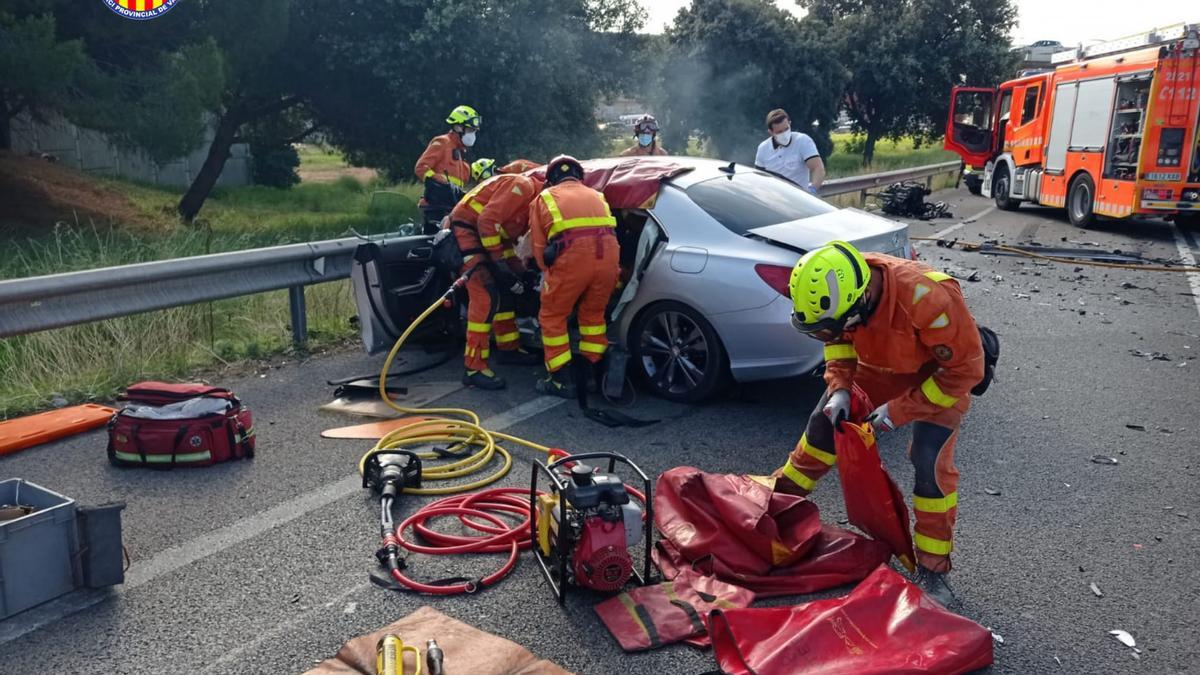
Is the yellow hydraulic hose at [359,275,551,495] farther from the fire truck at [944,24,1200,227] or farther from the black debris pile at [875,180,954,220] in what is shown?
the black debris pile at [875,180,954,220]

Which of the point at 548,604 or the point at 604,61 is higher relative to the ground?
the point at 604,61

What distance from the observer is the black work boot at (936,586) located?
368 centimetres

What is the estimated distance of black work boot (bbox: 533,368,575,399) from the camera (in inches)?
→ 249

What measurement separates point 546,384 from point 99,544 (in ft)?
10.5

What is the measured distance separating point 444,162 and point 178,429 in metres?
6.22

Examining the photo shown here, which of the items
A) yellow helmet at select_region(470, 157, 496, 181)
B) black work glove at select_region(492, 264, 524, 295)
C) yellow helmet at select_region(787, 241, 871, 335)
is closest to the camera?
yellow helmet at select_region(787, 241, 871, 335)

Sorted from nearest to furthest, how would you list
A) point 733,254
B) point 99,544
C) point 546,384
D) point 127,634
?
point 127,634
point 99,544
point 733,254
point 546,384

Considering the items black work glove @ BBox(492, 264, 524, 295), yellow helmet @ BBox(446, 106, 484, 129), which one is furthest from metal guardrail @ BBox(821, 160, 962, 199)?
black work glove @ BBox(492, 264, 524, 295)

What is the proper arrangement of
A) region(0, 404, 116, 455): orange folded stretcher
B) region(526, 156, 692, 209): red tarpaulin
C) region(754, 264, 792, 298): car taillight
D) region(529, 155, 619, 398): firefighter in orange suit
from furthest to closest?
1. region(526, 156, 692, 209): red tarpaulin
2. region(529, 155, 619, 398): firefighter in orange suit
3. region(754, 264, 792, 298): car taillight
4. region(0, 404, 116, 455): orange folded stretcher

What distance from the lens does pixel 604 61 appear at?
74.4 ft

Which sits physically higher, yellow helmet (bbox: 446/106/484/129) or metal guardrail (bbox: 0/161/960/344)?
yellow helmet (bbox: 446/106/484/129)

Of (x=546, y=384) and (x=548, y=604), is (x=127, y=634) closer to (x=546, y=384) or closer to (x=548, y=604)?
(x=548, y=604)

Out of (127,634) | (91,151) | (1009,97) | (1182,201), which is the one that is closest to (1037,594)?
(127,634)

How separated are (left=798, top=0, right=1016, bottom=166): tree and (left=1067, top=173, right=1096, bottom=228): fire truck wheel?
1760 cm
